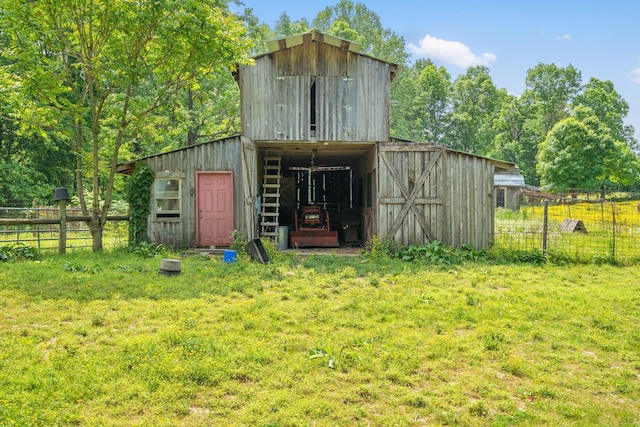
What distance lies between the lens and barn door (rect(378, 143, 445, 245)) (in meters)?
12.5

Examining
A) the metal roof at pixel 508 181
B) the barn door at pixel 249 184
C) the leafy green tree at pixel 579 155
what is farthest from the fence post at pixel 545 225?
the leafy green tree at pixel 579 155

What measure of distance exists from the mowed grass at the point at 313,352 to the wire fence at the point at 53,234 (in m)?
4.79

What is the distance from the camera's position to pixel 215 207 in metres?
12.9

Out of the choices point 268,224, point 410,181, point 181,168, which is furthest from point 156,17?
point 410,181

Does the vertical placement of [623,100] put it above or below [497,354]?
above

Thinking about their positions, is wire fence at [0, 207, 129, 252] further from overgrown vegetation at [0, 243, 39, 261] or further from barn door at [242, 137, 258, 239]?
barn door at [242, 137, 258, 239]

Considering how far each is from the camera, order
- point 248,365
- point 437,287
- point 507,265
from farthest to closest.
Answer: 1. point 507,265
2. point 437,287
3. point 248,365

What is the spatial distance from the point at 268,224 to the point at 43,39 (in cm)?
755

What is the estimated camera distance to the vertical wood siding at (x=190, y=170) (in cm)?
1284

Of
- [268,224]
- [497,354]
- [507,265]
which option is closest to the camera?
[497,354]

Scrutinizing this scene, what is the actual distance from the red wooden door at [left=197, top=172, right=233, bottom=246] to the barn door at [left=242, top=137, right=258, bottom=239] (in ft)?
1.73

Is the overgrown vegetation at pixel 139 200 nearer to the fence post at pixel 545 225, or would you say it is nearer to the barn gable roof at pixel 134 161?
the barn gable roof at pixel 134 161

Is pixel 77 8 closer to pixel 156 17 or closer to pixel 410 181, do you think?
pixel 156 17

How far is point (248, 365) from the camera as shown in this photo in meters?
4.43
